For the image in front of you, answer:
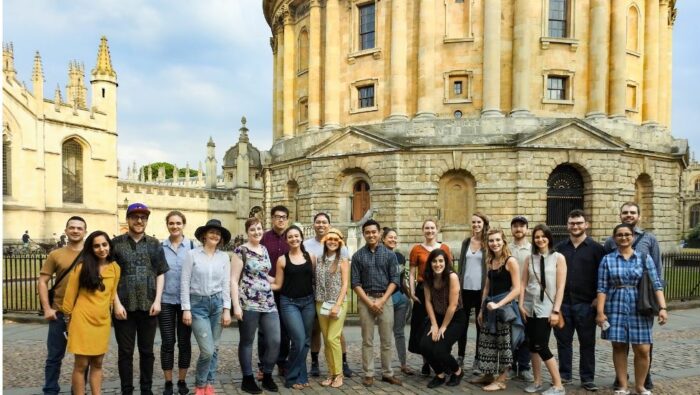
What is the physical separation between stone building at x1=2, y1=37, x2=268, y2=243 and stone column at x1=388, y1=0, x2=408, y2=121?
37.0 feet

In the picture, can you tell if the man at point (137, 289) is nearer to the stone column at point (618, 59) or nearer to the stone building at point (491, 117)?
the stone building at point (491, 117)

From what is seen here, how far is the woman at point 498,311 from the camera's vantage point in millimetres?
6020

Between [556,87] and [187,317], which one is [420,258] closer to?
[187,317]

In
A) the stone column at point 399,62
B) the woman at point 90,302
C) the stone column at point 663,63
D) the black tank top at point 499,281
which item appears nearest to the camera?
the woman at point 90,302

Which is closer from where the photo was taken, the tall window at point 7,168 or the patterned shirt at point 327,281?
the patterned shirt at point 327,281

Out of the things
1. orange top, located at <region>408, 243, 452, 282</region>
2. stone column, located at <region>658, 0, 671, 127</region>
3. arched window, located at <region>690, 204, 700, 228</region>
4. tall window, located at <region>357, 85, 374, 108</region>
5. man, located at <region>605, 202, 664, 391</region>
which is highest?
stone column, located at <region>658, 0, 671, 127</region>

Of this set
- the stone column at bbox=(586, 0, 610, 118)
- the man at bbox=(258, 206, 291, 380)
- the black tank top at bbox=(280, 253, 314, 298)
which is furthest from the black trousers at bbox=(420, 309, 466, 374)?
the stone column at bbox=(586, 0, 610, 118)

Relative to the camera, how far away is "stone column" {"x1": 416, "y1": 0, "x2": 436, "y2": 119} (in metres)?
23.5

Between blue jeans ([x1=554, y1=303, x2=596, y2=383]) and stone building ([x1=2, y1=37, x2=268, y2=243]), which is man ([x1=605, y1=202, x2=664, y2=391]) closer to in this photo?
blue jeans ([x1=554, y1=303, x2=596, y2=383])

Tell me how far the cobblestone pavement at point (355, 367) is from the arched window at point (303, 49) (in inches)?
898

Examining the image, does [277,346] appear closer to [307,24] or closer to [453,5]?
[453,5]

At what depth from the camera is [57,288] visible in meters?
5.37

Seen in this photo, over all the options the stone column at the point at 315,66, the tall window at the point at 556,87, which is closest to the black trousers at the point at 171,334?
the stone column at the point at 315,66

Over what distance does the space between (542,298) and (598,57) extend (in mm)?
21610
